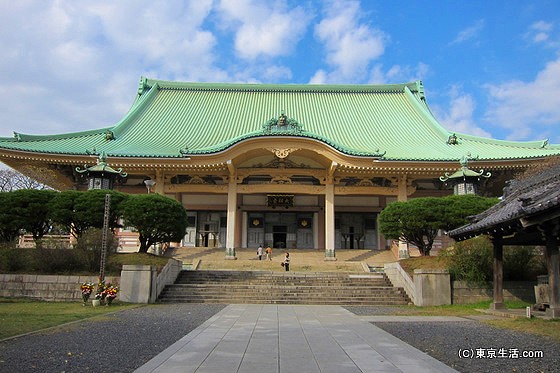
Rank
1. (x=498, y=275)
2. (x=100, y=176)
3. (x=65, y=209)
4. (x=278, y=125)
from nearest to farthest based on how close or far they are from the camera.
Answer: (x=498, y=275) → (x=65, y=209) → (x=100, y=176) → (x=278, y=125)

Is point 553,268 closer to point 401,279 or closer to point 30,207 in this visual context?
point 401,279

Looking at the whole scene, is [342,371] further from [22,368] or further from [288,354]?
[22,368]

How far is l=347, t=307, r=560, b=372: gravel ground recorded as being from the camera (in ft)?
19.4

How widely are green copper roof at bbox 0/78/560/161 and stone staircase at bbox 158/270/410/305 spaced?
730 cm

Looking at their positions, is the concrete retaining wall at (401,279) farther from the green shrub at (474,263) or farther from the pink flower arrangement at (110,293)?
the pink flower arrangement at (110,293)

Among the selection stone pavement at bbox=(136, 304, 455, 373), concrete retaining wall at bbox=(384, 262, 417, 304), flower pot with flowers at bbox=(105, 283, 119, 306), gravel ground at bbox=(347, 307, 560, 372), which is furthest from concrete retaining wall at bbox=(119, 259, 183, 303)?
concrete retaining wall at bbox=(384, 262, 417, 304)

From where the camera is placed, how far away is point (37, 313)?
1098 centimetres

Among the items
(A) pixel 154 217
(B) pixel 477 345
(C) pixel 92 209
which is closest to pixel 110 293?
(A) pixel 154 217

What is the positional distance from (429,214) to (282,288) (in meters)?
6.26

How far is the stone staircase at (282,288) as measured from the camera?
50.7 feet

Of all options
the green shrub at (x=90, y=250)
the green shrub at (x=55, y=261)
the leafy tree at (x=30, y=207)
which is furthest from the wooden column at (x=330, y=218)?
the leafy tree at (x=30, y=207)

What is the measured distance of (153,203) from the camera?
53.8 feet

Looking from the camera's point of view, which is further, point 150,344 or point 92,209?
point 92,209

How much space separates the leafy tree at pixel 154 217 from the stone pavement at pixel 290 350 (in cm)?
706
